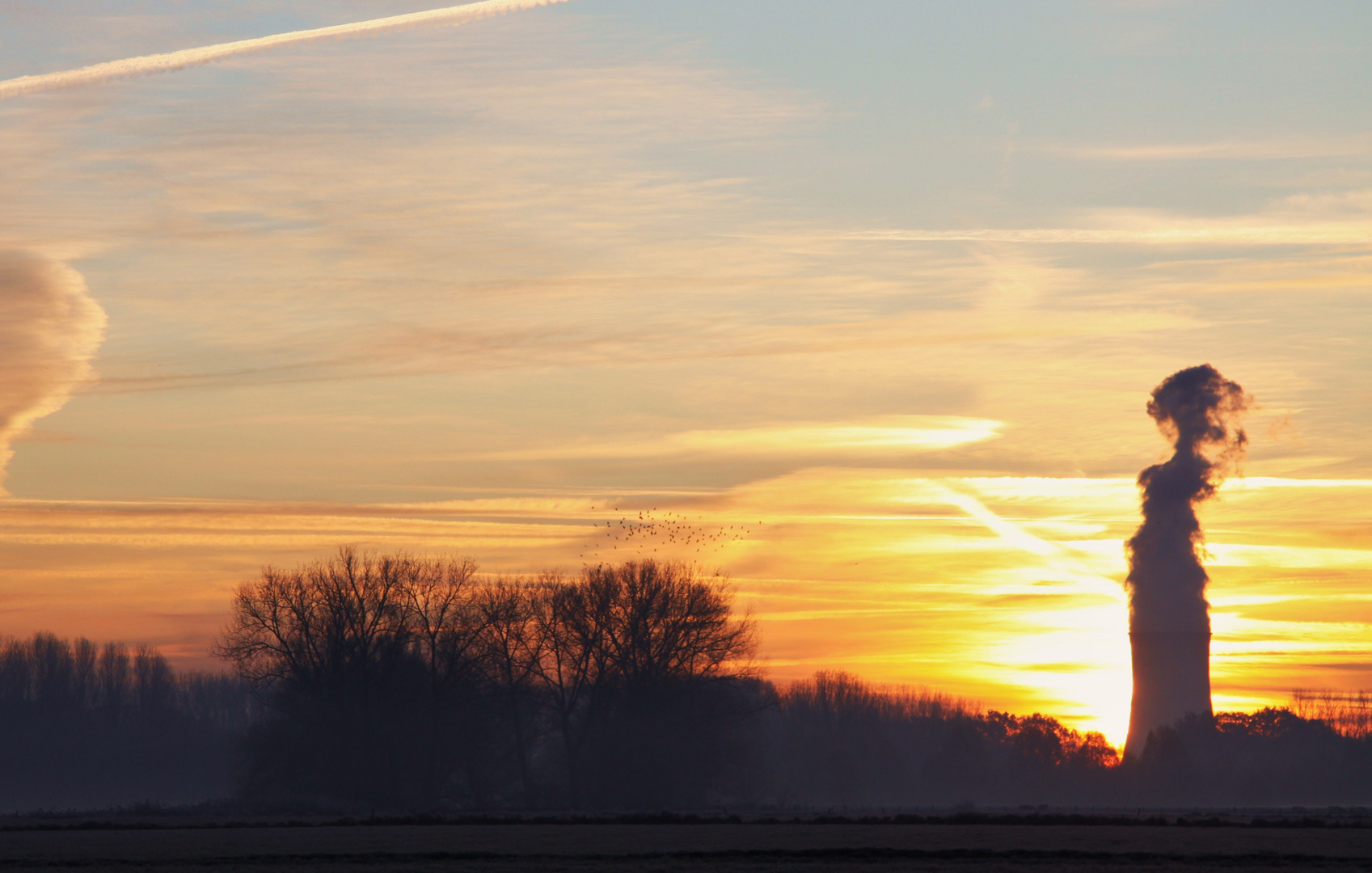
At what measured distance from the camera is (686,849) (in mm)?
40188

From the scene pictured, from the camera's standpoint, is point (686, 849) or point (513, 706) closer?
point (686, 849)

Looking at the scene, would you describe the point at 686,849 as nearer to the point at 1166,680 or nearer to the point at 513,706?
the point at 513,706

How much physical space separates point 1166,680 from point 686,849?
67843 mm

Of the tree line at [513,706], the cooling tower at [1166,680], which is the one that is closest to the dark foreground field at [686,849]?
the tree line at [513,706]

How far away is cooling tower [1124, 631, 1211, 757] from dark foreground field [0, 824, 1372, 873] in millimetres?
46898

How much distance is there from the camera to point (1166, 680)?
9888 centimetres

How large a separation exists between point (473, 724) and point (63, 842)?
33710 mm

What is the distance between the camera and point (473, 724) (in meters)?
74.9

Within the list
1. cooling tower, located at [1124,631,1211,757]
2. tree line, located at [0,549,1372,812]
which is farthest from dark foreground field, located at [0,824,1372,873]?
cooling tower, located at [1124,631,1211,757]

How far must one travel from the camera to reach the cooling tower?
97188mm

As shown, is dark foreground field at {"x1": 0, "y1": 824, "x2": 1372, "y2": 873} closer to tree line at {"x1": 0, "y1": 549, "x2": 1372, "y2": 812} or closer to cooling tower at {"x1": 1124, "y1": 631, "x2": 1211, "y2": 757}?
tree line at {"x1": 0, "y1": 549, "x2": 1372, "y2": 812}

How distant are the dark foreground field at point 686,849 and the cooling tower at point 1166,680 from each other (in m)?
46.9

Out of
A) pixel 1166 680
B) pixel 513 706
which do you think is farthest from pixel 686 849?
pixel 1166 680

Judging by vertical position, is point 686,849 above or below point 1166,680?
below
